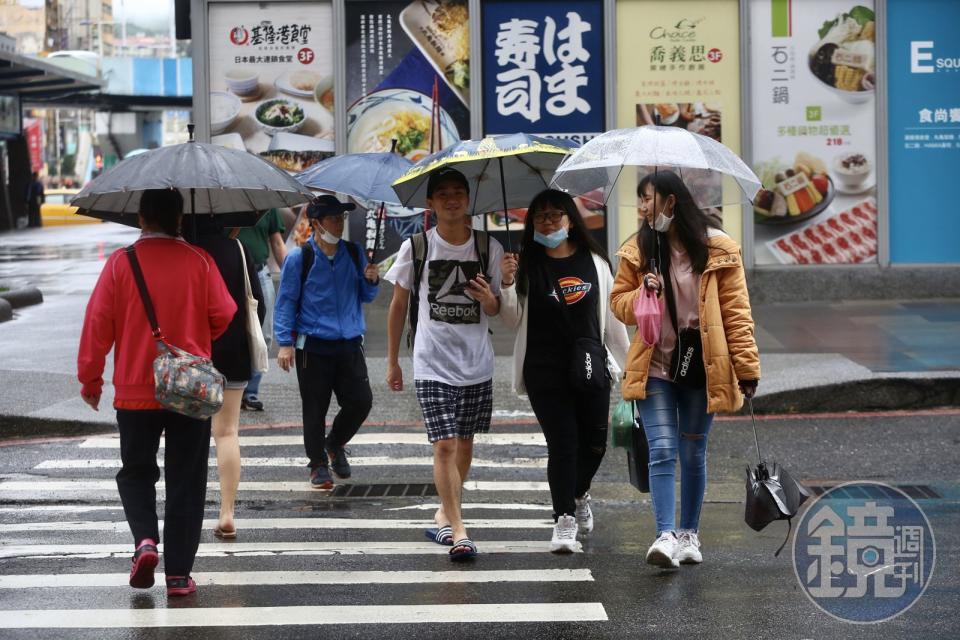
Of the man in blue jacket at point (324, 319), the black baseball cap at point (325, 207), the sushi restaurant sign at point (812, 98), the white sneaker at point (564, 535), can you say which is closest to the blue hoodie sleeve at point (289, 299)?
the man in blue jacket at point (324, 319)

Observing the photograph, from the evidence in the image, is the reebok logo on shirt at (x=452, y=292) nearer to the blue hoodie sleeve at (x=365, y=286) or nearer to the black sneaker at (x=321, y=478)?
the blue hoodie sleeve at (x=365, y=286)

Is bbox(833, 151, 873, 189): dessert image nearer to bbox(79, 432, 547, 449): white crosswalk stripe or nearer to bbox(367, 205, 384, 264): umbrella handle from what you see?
bbox(79, 432, 547, 449): white crosswalk stripe

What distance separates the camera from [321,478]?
8.39 meters

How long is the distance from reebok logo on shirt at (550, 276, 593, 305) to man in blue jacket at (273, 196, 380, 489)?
5.98 feet

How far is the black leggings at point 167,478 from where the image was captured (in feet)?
19.0

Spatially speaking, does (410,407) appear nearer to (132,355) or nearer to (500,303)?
(500,303)

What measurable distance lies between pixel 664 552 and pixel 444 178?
2104mm

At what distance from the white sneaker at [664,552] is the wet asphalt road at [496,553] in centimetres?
6

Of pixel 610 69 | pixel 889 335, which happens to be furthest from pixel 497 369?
pixel 610 69

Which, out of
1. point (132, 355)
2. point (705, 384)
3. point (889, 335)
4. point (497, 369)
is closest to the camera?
point (132, 355)

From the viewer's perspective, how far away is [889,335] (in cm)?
1311

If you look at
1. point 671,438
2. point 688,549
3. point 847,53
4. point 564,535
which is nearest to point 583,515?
point 564,535

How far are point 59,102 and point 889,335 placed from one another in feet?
135

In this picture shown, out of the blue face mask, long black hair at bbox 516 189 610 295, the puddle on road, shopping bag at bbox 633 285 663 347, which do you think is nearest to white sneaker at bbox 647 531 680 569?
shopping bag at bbox 633 285 663 347
